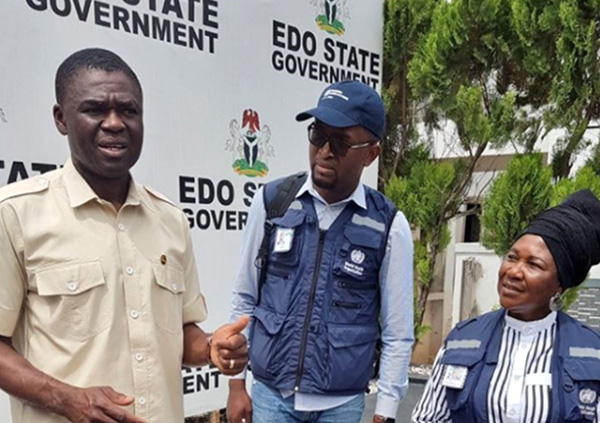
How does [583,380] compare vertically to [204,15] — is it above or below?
below

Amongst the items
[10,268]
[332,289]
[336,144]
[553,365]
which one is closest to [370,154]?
[336,144]

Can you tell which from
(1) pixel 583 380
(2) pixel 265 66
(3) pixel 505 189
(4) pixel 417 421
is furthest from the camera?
(3) pixel 505 189

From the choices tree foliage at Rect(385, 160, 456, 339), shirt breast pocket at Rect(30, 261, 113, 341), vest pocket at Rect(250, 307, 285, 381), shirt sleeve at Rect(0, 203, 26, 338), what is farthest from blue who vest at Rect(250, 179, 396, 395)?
tree foliage at Rect(385, 160, 456, 339)

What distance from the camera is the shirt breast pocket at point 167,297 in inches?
51.9

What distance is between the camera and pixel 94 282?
47.6 inches

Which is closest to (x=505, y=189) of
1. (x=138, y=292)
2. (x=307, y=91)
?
(x=307, y=91)

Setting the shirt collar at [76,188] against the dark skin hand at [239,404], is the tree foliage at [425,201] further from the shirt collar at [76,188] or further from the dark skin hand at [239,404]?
the shirt collar at [76,188]

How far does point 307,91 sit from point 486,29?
160 centimetres

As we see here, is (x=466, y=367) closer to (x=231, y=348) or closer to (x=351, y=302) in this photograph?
(x=351, y=302)

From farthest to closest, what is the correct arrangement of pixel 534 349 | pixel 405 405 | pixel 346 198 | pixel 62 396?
1. pixel 405 405
2. pixel 346 198
3. pixel 534 349
4. pixel 62 396

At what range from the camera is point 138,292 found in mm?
1271

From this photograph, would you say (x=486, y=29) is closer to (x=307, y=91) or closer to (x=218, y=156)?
(x=307, y=91)

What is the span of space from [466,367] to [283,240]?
79 centimetres

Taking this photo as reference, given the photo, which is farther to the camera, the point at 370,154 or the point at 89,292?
the point at 370,154
